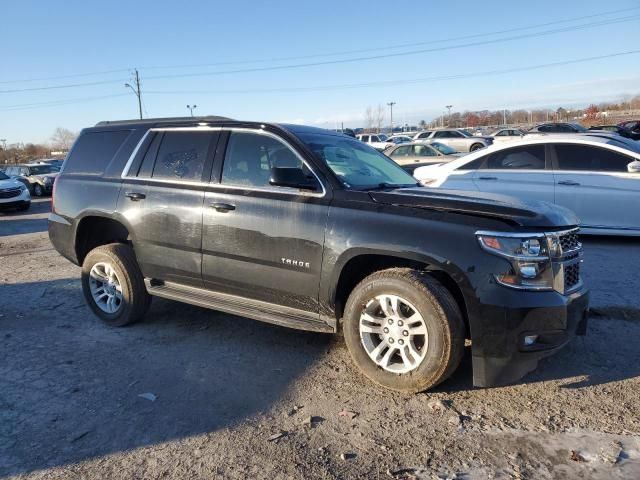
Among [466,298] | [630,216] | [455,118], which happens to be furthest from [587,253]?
[455,118]

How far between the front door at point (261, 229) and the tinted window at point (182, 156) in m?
0.27

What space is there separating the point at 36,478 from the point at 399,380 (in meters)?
2.23

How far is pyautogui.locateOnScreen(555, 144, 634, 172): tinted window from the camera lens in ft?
26.5

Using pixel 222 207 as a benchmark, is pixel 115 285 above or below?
below

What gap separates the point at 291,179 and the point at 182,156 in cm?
141

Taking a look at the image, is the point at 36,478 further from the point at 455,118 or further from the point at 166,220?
the point at 455,118

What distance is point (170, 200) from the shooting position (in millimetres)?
4680

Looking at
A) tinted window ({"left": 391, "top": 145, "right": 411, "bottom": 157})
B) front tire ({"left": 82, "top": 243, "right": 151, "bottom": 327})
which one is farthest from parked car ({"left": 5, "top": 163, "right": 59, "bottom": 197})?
front tire ({"left": 82, "top": 243, "right": 151, "bottom": 327})

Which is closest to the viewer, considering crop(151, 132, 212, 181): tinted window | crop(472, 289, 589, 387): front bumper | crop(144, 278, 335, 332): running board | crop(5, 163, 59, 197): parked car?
crop(472, 289, 589, 387): front bumper

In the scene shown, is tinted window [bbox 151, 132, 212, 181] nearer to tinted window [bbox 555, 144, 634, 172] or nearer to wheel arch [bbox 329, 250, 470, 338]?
wheel arch [bbox 329, 250, 470, 338]

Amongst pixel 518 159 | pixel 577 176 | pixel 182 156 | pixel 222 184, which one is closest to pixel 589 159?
pixel 577 176

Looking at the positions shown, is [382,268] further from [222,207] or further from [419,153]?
[419,153]

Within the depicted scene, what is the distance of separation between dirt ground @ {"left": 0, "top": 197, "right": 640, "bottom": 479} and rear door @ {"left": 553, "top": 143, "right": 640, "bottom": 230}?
3.35m

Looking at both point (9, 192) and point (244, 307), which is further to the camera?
point (9, 192)
